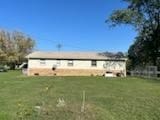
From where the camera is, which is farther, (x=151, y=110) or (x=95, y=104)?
(x=95, y=104)

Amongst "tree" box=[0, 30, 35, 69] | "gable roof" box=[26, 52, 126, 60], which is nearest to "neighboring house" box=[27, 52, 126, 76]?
"gable roof" box=[26, 52, 126, 60]

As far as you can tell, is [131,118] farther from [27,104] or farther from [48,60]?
[48,60]

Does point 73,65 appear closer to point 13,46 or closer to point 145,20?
point 145,20

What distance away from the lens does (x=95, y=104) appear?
13.7 m

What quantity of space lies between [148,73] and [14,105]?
29.7 m

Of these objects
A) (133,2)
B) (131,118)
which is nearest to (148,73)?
(133,2)

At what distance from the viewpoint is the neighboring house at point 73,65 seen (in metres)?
46.5

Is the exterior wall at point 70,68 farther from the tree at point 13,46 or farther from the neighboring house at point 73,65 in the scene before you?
the tree at point 13,46

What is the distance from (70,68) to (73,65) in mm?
612

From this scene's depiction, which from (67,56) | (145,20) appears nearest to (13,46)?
(67,56)

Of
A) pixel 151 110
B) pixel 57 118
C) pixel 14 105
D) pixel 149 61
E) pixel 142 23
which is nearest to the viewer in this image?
pixel 57 118

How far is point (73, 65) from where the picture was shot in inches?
1845

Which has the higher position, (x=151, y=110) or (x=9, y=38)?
(x=9, y=38)

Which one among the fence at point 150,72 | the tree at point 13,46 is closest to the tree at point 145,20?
the fence at point 150,72
